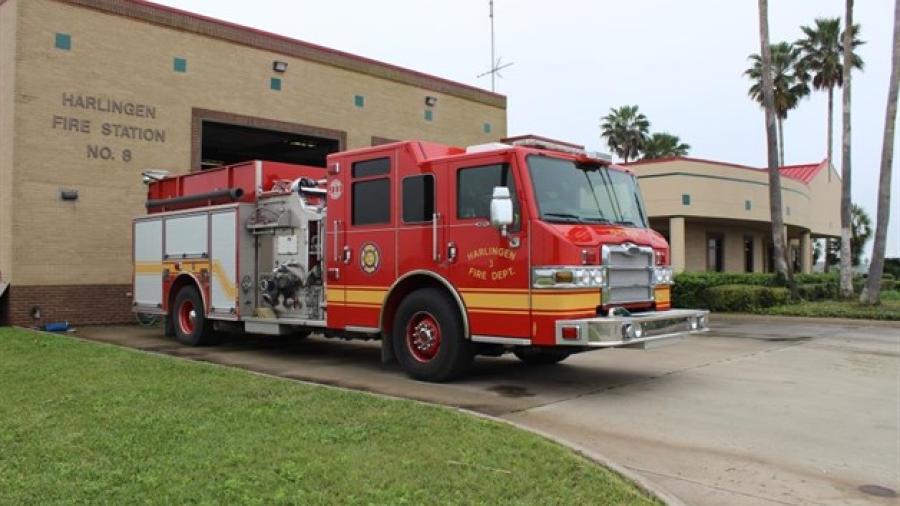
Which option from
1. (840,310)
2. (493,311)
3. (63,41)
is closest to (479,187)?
(493,311)

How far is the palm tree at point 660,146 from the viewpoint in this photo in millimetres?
57656

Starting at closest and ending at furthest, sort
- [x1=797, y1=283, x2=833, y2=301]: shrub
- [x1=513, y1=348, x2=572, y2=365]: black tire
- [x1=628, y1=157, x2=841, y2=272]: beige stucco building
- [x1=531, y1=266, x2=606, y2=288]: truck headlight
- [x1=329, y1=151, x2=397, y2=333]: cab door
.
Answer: [x1=531, y1=266, x2=606, y2=288]: truck headlight, [x1=329, y1=151, x2=397, y2=333]: cab door, [x1=513, y1=348, x2=572, y2=365]: black tire, [x1=797, y1=283, x2=833, y2=301]: shrub, [x1=628, y1=157, x2=841, y2=272]: beige stucco building

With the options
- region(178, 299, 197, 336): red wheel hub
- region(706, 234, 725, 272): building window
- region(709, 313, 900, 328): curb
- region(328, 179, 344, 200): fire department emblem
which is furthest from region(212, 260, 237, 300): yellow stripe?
region(706, 234, 725, 272): building window

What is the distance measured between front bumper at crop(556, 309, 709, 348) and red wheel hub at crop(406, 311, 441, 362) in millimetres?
1722

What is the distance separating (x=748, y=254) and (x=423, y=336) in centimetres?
2989

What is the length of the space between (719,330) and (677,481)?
11820 mm

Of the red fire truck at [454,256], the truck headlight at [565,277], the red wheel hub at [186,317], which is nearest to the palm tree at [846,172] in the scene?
the red fire truck at [454,256]

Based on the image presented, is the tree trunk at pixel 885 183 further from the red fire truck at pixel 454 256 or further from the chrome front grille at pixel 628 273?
the chrome front grille at pixel 628 273

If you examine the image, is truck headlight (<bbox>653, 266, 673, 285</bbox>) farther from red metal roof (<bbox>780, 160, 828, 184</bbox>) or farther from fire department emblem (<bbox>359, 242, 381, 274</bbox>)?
red metal roof (<bbox>780, 160, 828, 184</bbox>)

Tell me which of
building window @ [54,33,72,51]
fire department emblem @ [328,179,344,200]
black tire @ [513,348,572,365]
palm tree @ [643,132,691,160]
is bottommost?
black tire @ [513,348,572,365]

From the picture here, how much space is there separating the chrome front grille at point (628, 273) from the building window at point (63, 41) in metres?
13.2

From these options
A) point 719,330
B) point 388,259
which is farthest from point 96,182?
point 719,330

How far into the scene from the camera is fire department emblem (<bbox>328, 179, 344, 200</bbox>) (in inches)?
388

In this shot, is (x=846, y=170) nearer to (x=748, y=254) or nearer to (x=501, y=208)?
(x=748, y=254)
